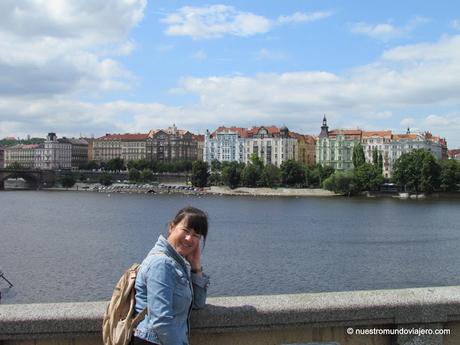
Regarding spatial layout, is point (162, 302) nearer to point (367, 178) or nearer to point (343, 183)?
point (343, 183)

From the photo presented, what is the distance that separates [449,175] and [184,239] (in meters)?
138

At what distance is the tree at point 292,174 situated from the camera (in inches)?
6137

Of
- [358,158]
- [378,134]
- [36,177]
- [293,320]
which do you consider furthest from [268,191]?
[293,320]

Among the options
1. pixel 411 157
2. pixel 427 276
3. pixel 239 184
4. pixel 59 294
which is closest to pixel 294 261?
pixel 427 276

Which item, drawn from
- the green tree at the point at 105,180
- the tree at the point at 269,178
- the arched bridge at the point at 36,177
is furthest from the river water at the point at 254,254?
the green tree at the point at 105,180

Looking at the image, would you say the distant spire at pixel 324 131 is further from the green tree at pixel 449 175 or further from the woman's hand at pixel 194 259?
the woman's hand at pixel 194 259

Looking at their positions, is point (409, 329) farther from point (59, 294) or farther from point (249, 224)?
point (249, 224)

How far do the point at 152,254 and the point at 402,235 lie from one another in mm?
56079

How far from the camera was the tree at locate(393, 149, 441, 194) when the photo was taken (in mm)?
132125

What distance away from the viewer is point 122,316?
4586mm

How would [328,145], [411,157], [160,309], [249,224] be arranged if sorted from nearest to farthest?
1. [160,309]
2. [249,224]
3. [411,157]
4. [328,145]

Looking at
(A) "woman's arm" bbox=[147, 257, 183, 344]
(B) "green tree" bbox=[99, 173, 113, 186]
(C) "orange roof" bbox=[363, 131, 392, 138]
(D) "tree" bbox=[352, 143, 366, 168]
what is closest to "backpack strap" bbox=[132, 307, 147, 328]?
(A) "woman's arm" bbox=[147, 257, 183, 344]

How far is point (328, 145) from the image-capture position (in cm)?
18812

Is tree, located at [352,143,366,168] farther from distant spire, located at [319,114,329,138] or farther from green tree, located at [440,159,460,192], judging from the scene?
distant spire, located at [319,114,329,138]
